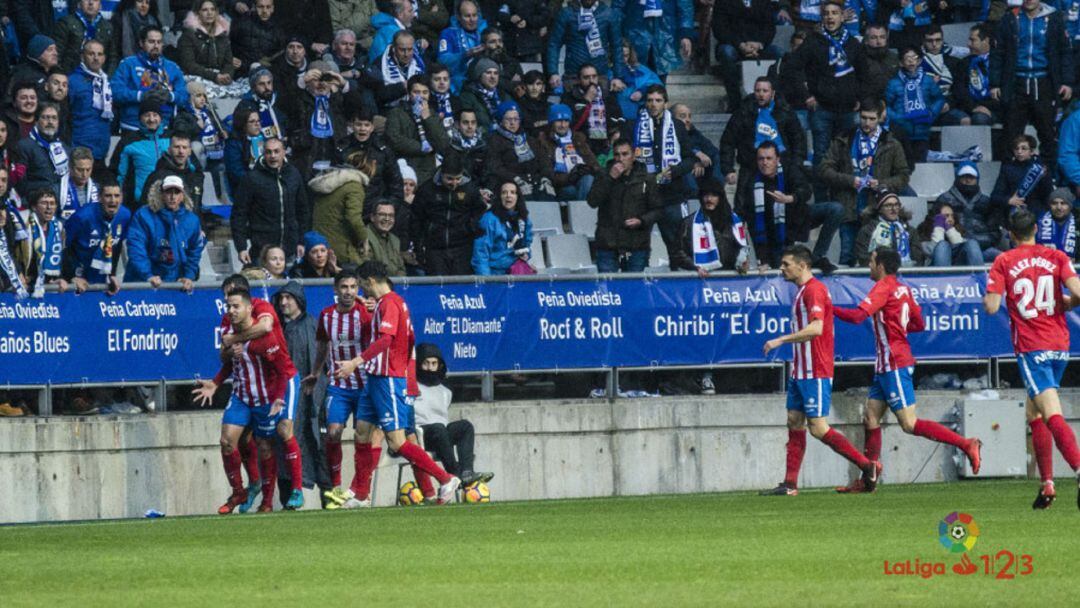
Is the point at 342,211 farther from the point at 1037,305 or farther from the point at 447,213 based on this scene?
the point at 1037,305

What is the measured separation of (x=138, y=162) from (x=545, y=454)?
4.70 metres

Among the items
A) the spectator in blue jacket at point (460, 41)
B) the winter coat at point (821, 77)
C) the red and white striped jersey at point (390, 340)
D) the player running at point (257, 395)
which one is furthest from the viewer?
the winter coat at point (821, 77)

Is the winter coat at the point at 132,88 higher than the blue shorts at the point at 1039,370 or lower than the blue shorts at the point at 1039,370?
higher

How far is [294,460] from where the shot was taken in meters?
17.8

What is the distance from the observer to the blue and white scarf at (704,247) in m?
20.5

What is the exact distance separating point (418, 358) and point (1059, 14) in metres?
9.73

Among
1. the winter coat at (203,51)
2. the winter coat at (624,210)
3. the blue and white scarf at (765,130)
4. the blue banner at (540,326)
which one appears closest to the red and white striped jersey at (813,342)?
the blue banner at (540,326)

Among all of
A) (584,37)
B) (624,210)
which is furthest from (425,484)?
(584,37)

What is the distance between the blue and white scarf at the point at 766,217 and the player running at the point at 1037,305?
22.0 feet

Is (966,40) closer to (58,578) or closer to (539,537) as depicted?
(539,537)

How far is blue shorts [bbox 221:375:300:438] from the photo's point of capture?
57.3ft

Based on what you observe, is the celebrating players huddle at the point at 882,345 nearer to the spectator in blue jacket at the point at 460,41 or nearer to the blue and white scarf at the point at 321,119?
the blue and white scarf at the point at 321,119

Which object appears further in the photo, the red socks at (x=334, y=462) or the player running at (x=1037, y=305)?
the red socks at (x=334, y=462)

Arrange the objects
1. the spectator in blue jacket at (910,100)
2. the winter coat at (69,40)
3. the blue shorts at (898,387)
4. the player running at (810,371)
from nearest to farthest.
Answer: the player running at (810,371) → the blue shorts at (898,387) → the winter coat at (69,40) → the spectator in blue jacket at (910,100)
